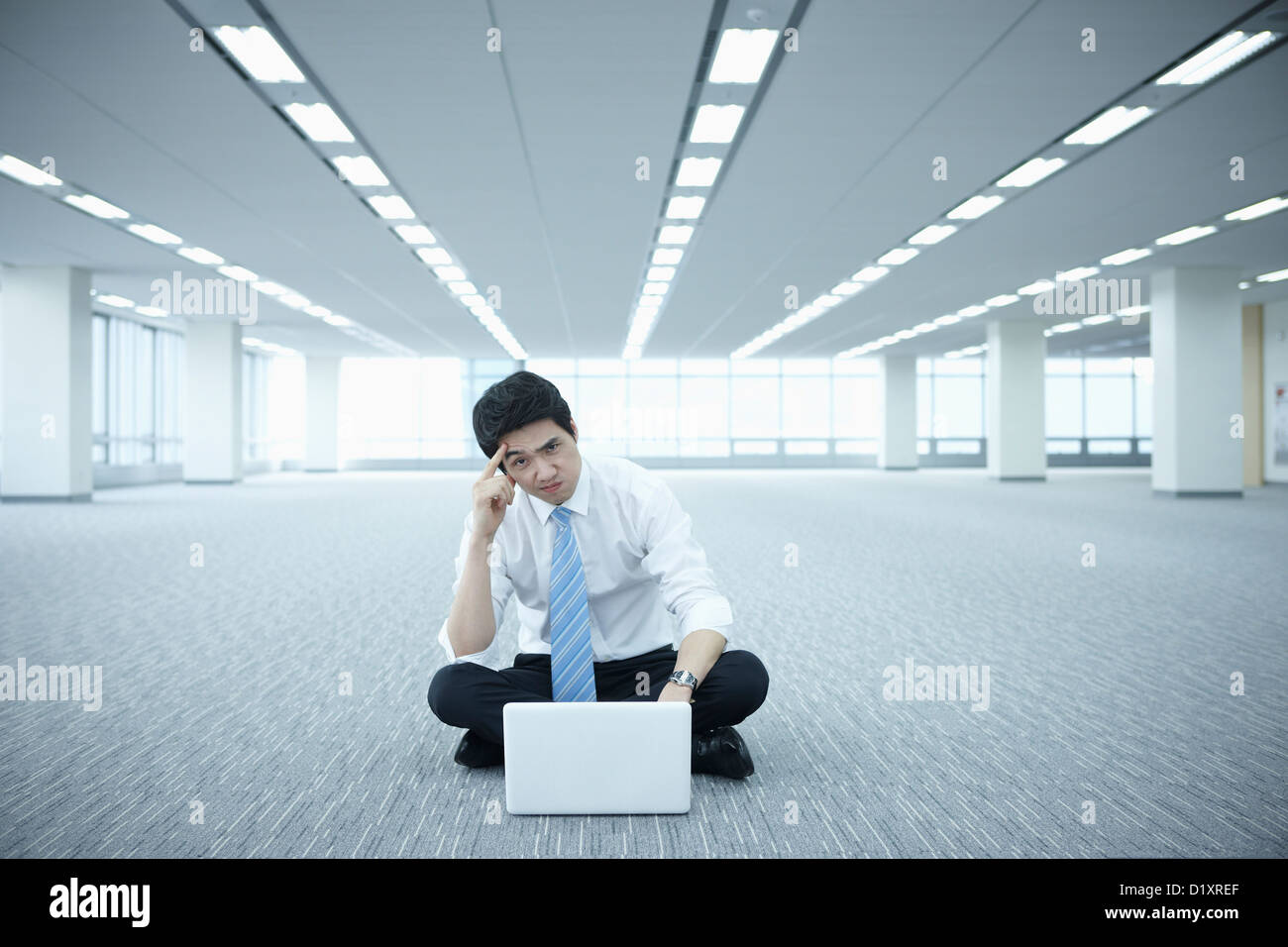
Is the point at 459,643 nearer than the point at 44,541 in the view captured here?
Yes

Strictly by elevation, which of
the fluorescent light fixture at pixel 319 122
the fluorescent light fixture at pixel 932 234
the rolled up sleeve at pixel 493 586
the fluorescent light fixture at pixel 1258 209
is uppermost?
the fluorescent light fixture at pixel 932 234

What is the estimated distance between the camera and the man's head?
288 centimetres

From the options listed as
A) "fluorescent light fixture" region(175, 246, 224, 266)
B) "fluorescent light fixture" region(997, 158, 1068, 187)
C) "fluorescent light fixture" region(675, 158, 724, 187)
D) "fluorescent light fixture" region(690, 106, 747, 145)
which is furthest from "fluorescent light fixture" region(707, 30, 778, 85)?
"fluorescent light fixture" region(175, 246, 224, 266)

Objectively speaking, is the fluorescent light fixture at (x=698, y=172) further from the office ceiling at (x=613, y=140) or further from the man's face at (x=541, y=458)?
the man's face at (x=541, y=458)

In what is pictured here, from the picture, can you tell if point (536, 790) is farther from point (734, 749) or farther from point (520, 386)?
point (520, 386)

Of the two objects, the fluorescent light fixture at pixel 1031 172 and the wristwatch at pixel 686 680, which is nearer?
the wristwatch at pixel 686 680

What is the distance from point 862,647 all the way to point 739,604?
5.34ft

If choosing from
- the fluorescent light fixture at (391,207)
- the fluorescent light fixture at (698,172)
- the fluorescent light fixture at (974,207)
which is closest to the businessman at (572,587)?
the fluorescent light fixture at (698,172)

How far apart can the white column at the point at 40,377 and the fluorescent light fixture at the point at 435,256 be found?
7.43 m

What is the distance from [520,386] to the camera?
9.55ft

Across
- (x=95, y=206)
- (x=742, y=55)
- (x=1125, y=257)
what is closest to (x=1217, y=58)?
(x=742, y=55)

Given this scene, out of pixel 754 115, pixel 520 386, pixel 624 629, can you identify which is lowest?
pixel 624 629

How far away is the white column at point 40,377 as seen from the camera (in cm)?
1722
